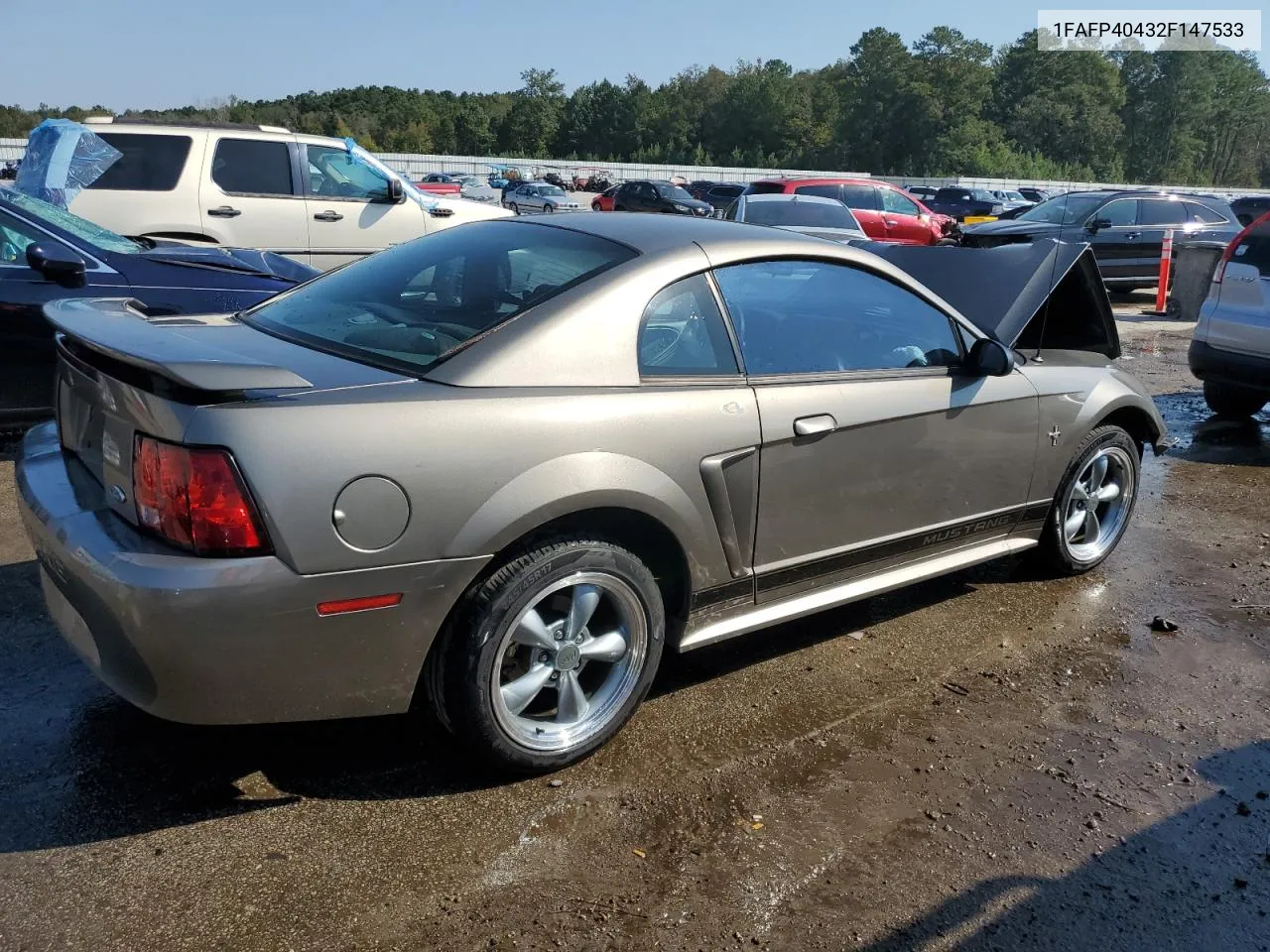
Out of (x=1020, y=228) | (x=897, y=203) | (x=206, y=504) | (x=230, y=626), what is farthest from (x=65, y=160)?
(x=897, y=203)

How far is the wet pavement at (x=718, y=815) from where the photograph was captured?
2305mm

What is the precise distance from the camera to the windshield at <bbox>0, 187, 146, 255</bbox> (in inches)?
224

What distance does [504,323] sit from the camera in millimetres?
2814

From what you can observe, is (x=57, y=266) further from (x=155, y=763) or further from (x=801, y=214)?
(x=801, y=214)

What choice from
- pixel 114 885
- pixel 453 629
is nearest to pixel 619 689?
pixel 453 629

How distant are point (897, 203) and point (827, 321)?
1684cm

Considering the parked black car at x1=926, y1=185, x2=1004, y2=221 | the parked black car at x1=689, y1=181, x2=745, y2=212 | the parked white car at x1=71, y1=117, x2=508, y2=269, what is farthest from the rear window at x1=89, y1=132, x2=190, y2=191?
the parked black car at x1=926, y1=185, x2=1004, y2=221

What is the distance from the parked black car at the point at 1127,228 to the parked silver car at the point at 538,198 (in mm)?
21555

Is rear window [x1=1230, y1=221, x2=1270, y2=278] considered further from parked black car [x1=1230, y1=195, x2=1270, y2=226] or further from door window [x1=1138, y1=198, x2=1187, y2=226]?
parked black car [x1=1230, y1=195, x2=1270, y2=226]

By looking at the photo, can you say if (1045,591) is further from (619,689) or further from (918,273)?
(619,689)

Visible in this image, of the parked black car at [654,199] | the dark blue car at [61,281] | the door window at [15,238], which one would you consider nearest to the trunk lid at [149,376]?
the dark blue car at [61,281]

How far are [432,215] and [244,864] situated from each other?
8.18 metres

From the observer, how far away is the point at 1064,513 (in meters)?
4.38

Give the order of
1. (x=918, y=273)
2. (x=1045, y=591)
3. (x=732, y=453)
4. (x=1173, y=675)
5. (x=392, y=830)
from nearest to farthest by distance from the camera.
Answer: (x=392, y=830) < (x=732, y=453) < (x=1173, y=675) < (x=1045, y=591) < (x=918, y=273)
